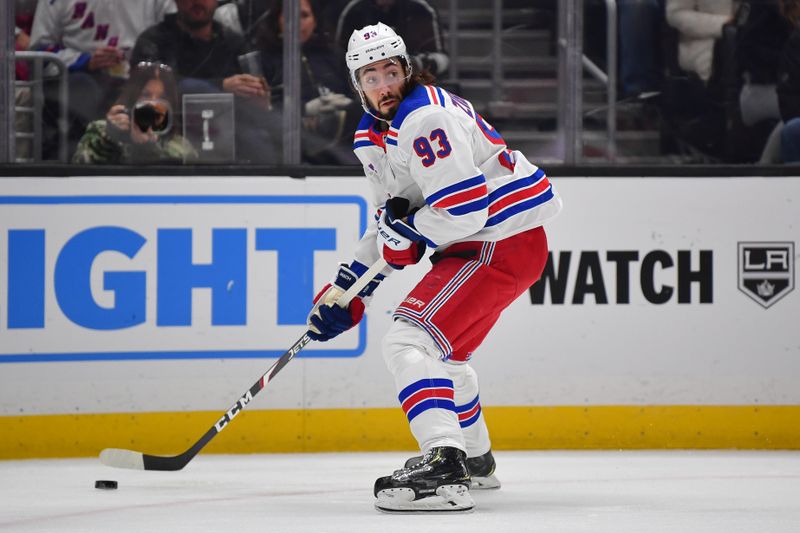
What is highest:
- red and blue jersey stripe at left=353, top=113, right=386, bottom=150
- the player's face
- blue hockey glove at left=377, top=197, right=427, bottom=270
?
the player's face

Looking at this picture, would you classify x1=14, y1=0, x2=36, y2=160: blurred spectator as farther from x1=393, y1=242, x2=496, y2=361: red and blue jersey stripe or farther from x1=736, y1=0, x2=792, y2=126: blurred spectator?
x1=736, y1=0, x2=792, y2=126: blurred spectator

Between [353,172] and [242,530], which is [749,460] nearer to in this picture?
[353,172]

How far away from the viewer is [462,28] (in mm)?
4781

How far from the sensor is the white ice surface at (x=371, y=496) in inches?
129

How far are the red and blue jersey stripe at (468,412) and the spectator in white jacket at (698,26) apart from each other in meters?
1.64

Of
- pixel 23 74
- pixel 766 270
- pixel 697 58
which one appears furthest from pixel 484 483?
pixel 23 74

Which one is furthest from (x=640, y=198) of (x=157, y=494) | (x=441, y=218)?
(x=157, y=494)

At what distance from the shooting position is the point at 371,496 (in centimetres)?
376

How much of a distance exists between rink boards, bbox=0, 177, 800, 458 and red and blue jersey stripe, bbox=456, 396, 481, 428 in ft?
2.61

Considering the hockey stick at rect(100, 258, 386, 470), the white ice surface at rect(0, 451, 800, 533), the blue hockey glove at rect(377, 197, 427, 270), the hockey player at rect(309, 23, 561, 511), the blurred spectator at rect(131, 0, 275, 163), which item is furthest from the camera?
the blurred spectator at rect(131, 0, 275, 163)

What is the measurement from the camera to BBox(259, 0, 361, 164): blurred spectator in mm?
4734

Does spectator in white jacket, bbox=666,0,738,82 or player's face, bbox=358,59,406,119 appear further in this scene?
spectator in white jacket, bbox=666,0,738,82

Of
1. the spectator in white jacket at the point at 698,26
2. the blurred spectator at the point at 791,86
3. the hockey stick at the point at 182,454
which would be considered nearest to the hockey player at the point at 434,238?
the hockey stick at the point at 182,454

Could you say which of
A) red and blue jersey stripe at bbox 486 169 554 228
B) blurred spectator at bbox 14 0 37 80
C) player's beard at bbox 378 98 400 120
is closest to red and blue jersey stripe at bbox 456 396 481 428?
red and blue jersey stripe at bbox 486 169 554 228
